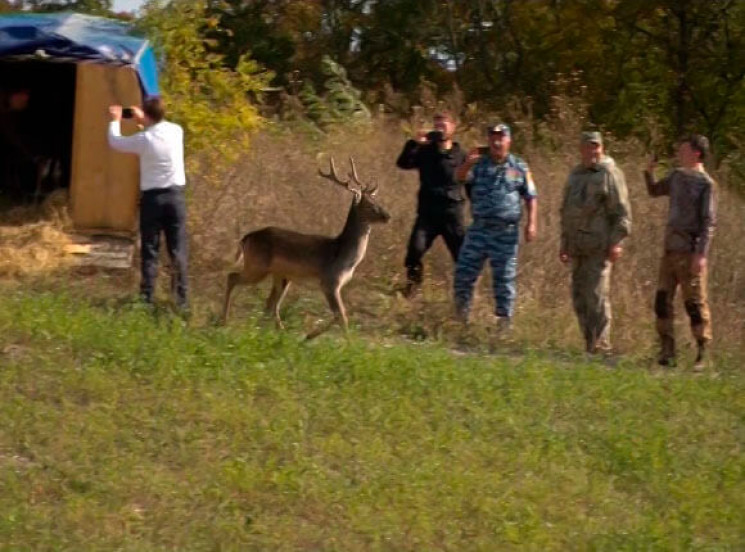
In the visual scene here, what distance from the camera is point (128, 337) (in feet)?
32.4

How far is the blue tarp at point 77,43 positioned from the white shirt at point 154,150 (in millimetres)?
1846

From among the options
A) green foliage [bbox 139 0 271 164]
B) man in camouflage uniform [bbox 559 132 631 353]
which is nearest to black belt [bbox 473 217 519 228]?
man in camouflage uniform [bbox 559 132 631 353]

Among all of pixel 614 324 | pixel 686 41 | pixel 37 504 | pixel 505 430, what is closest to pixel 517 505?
pixel 505 430

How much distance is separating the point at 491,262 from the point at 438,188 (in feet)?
3.64

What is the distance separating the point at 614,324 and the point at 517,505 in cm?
512

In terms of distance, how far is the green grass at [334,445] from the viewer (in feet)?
25.5

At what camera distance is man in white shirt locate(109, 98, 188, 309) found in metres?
11.5

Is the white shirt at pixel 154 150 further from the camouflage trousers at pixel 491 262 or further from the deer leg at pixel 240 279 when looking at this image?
the camouflage trousers at pixel 491 262

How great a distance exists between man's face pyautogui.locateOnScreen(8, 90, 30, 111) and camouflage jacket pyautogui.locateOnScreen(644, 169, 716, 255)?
7649mm

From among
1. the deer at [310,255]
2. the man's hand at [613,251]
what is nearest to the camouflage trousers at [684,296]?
the man's hand at [613,251]

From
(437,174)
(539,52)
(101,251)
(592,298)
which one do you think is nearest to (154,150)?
(101,251)

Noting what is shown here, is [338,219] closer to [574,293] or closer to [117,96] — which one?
[117,96]

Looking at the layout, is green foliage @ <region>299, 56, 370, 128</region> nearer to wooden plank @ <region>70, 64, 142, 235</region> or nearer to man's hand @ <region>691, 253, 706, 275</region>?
wooden plank @ <region>70, 64, 142, 235</region>

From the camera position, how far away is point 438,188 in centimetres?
1323
